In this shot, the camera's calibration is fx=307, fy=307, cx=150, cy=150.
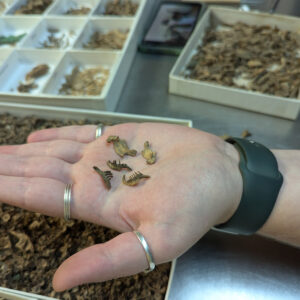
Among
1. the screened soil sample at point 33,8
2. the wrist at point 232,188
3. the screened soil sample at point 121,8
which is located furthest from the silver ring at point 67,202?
the screened soil sample at point 33,8

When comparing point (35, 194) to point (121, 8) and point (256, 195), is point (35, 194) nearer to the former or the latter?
point (256, 195)

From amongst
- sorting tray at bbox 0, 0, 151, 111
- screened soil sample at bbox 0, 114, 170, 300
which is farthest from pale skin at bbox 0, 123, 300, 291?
sorting tray at bbox 0, 0, 151, 111

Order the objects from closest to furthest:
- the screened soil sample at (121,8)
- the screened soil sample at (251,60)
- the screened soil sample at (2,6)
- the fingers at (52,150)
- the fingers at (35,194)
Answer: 1. the fingers at (35,194)
2. the fingers at (52,150)
3. the screened soil sample at (251,60)
4. the screened soil sample at (121,8)
5. the screened soil sample at (2,6)

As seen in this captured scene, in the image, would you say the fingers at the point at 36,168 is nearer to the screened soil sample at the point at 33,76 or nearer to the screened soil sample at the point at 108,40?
the screened soil sample at the point at 33,76

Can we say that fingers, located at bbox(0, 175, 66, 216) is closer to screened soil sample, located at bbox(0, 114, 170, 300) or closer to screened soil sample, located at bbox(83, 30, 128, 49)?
screened soil sample, located at bbox(0, 114, 170, 300)

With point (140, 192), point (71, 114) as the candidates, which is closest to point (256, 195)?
point (140, 192)
